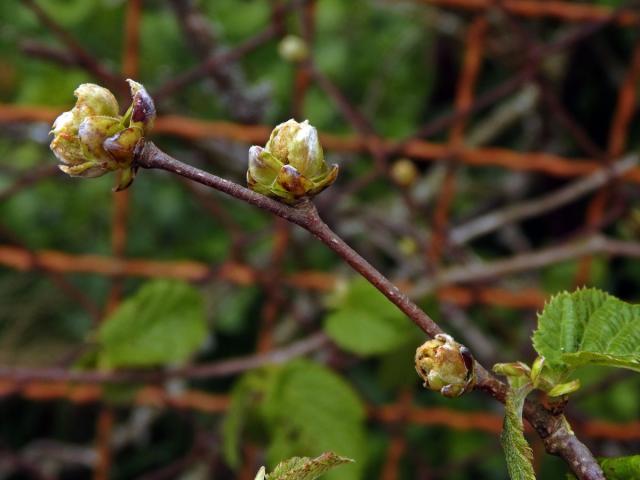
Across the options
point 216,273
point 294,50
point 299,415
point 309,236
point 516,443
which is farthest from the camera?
point 309,236

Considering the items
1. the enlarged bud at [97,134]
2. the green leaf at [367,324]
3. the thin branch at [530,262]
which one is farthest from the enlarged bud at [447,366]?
the thin branch at [530,262]

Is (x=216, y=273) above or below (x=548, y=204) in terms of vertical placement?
below

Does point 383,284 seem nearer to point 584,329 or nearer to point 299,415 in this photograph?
point 584,329

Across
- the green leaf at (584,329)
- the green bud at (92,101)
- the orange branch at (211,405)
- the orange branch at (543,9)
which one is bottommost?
the green leaf at (584,329)

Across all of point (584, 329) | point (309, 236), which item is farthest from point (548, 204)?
point (584, 329)

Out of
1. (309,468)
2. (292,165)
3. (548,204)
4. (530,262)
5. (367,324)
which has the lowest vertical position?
(309,468)

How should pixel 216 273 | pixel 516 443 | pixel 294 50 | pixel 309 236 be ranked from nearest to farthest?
1. pixel 516 443
2. pixel 294 50
3. pixel 216 273
4. pixel 309 236

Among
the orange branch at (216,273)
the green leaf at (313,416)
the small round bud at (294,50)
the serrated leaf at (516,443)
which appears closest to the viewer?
the serrated leaf at (516,443)

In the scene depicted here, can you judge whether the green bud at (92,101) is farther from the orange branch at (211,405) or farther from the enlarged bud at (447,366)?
the orange branch at (211,405)
